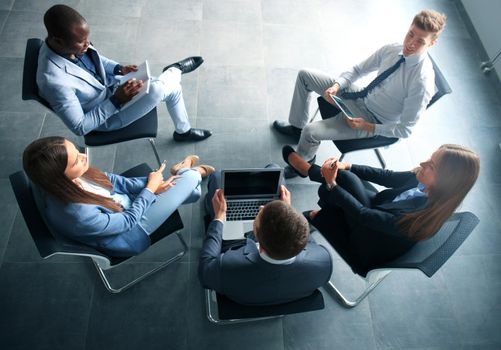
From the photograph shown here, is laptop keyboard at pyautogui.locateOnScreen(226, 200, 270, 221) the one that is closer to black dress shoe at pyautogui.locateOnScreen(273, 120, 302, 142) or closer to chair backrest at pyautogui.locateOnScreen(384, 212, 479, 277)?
Result: chair backrest at pyautogui.locateOnScreen(384, 212, 479, 277)

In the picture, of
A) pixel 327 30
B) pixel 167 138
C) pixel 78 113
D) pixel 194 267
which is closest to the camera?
pixel 78 113

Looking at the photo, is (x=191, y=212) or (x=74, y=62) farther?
(x=191, y=212)

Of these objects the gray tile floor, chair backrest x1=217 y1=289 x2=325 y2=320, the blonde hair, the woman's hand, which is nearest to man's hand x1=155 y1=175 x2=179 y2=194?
the woman's hand

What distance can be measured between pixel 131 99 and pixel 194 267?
3.83 ft

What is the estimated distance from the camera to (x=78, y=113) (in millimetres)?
1991

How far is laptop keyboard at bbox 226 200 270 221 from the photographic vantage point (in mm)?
1939

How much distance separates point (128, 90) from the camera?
6.93 feet

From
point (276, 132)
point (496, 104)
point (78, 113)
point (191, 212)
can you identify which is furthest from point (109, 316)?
point (496, 104)

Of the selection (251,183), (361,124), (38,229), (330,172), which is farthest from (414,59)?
(38,229)

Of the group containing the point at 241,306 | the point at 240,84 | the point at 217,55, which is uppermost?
the point at 217,55

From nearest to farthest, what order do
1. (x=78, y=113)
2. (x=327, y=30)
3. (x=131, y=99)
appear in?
(x=78, y=113), (x=131, y=99), (x=327, y=30)

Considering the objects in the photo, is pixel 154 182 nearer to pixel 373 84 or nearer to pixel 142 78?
pixel 142 78

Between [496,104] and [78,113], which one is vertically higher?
[78,113]

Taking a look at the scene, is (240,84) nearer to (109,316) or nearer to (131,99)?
(131,99)
